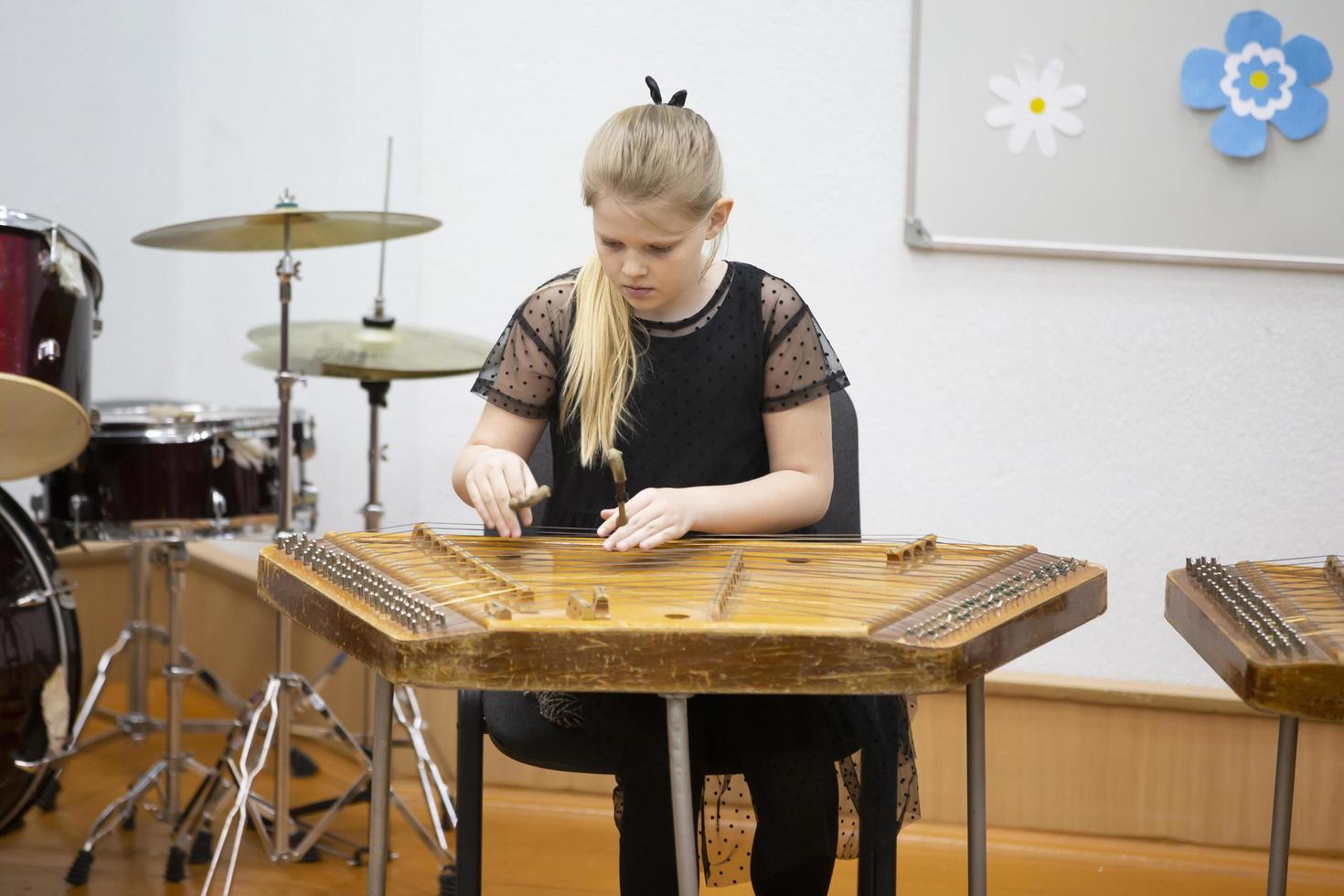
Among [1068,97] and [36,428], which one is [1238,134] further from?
[36,428]

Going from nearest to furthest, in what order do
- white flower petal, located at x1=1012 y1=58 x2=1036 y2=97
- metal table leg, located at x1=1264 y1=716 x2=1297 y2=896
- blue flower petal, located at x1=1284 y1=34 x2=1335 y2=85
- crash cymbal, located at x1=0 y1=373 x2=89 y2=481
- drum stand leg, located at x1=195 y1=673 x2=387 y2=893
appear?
metal table leg, located at x1=1264 y1=716 x2=1297 y2=896
crash cymbal, located at x1=0 y1=373 x2=89 y2=481
drum stand leg, located at x1=195 y1=673 x2=387 y2=893
blue flower petal, located at x1=1284 y1=34 x2=1335 y2=85
white flower petal, located at x1=1012 y1=58 x2=1036 y2=97

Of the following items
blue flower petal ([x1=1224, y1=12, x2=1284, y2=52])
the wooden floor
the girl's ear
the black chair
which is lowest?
the wooden floor

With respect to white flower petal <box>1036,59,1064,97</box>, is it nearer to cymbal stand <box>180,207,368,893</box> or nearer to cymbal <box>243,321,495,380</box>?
cymbal <box>243,321,495,380</box>

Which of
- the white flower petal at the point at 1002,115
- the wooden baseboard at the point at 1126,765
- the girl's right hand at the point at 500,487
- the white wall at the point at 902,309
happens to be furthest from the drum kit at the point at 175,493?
the white flower petal at the point at 1002,115

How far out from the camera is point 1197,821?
101 inches

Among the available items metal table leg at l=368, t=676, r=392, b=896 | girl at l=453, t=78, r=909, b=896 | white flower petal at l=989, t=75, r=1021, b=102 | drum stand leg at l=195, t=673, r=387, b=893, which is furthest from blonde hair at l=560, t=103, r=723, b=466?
white flower petal at l=989, t=75, r=1021, b=102

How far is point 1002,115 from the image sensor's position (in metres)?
2.57

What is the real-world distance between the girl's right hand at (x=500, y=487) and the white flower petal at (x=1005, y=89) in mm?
1401

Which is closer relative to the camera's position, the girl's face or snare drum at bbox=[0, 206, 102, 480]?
the girl's face

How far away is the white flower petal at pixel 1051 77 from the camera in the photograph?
2541 millimetres

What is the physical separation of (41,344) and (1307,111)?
2.16 metres

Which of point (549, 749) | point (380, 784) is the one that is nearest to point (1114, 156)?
point (549, 749)

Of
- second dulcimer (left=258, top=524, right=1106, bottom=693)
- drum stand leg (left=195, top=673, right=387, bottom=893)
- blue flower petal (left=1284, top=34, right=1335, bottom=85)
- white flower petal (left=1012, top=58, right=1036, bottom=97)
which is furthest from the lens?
white flower petal (left=1012, top=58, right=1036, bottom=97)

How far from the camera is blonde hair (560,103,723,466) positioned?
1.58 metres
